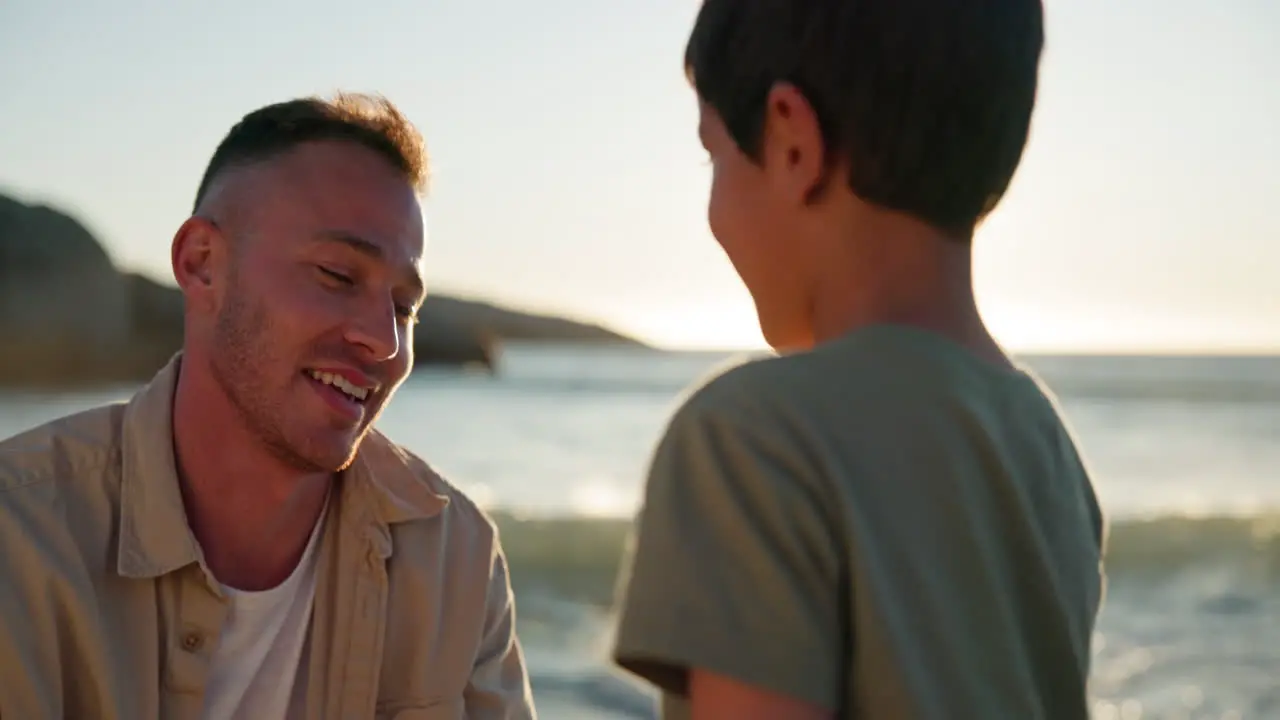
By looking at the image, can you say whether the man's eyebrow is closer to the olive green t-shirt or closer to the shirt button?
the shirt button

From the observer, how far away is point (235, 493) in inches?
95.0

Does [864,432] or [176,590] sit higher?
[864,432]

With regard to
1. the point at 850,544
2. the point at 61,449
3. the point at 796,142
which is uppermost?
the point at 796,142

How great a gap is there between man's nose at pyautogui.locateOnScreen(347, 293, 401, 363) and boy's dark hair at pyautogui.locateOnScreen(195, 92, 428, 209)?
0.31m

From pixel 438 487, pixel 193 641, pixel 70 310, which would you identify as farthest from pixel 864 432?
pixel 70 310

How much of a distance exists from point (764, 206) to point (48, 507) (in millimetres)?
1490

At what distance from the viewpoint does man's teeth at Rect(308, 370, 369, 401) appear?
2441mm

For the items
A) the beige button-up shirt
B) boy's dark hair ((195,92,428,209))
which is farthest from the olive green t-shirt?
boy's dark hair ((195,92,428,209))

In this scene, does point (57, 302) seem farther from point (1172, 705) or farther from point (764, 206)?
point (764, 206)

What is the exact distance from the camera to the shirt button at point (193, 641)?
216 centimetres

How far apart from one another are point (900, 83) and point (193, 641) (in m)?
1.62

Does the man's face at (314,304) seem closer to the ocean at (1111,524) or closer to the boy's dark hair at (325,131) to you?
the boy's dark hair at (325,131)

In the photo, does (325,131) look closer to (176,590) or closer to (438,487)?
(438,487)

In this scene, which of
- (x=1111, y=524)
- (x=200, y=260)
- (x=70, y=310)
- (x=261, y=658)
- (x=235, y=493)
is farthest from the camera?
(x=70, y=310)
